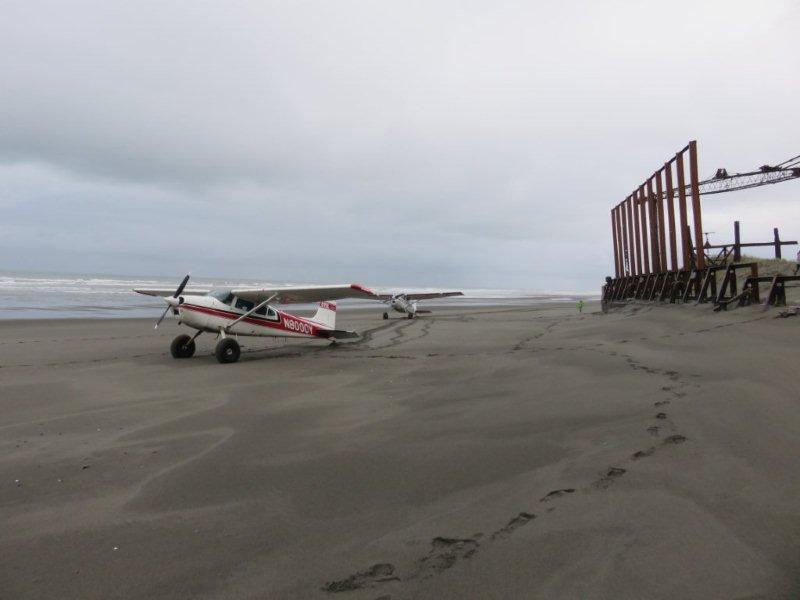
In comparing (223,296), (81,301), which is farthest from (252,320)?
(81,301)

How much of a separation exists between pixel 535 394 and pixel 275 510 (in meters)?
3.77

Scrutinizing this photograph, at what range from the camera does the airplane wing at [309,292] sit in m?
12.8

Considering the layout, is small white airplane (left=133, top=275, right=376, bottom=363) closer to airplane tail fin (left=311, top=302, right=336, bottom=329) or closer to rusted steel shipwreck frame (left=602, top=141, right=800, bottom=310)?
airplane tail fin (left=311, top=302, right=336, bottom=329)

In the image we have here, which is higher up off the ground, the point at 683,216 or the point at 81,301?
the point at 683,216

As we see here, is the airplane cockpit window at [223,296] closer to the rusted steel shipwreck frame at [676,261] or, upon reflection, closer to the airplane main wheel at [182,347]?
the airplane main wheel at [182,347]

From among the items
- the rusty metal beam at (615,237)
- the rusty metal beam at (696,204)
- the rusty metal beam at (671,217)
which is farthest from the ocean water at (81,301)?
the rusty metal beam at (696,204)

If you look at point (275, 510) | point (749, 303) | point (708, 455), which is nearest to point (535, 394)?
→ point (708, 455)

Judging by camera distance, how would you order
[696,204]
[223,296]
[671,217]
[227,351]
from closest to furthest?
[227,351], [223,296], [696,204], [671,217]

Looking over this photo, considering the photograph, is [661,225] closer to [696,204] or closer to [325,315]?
[696,204]

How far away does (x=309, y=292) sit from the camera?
42.7 feet

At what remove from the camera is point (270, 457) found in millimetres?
4184

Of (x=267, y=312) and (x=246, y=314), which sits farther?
(x=267, y=312)

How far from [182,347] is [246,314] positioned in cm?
181

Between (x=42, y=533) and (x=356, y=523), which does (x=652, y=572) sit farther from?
(x=42, y=533)
